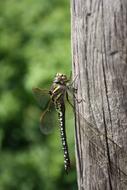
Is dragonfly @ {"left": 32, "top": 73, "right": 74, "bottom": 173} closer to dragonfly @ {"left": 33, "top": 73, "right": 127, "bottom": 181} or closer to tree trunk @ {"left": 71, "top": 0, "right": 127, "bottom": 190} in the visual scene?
dragonfly @ {"left": 33, "top": 73, "right": 127, "bottom": 181}

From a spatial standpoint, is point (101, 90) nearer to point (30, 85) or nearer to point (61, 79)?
point (61, 79)

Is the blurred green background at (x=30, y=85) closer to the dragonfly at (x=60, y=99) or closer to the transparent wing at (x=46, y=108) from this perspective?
the transparent wing at (x=46, y=108)

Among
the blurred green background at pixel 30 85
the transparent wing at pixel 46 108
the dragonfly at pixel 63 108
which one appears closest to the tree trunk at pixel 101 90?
the dragonfly at pixel 63 108

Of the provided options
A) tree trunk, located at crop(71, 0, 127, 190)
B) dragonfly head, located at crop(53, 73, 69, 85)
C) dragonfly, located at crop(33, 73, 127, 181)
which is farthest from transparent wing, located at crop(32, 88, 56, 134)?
tree trunk, located at crop(71, 0, 127, 190)

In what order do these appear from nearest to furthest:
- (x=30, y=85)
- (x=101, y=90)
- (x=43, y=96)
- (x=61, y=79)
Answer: (x=101, y=90) → (x=61, y=79) → (x=43, y=96) → (x=30, y=85)

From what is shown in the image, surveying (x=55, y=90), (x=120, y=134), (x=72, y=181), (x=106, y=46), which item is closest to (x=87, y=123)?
(x=120, y=134)

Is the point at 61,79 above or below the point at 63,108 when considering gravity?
above

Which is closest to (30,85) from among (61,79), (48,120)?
(48,120)
